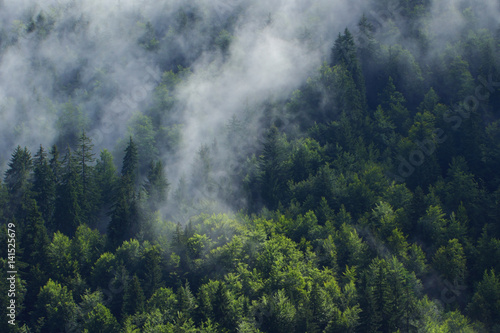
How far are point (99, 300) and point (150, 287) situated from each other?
28.7 ft

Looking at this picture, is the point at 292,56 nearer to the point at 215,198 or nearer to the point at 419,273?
the point at 215,198

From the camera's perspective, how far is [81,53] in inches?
7023

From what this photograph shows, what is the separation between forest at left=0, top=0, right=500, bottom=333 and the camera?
268 feet

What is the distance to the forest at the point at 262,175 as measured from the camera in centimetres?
8175

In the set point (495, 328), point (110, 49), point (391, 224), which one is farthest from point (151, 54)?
point (495, 328)

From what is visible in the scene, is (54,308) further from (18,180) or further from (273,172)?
(273,172)

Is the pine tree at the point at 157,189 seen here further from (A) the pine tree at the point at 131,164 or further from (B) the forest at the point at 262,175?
(A) the pine tree at the point at 131,164

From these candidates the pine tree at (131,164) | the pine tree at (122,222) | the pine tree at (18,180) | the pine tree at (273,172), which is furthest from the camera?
the pine tree at (131,164)

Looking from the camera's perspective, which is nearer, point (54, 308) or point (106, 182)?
point (54, 308)

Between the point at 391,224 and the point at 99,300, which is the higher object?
the point at 391,224

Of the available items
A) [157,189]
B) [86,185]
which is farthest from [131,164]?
[157,189]

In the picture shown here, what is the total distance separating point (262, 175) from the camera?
111062 millimetres

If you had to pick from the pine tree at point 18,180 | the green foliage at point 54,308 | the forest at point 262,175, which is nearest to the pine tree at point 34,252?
the forest at point 262,175

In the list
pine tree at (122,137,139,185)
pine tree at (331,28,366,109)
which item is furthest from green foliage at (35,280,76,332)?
pine tree at (331,28,366,109)
